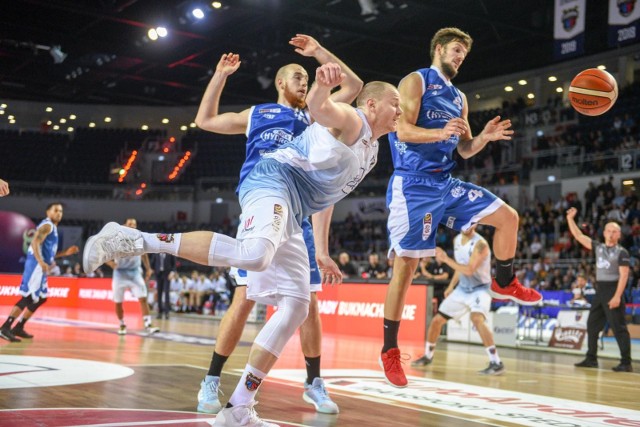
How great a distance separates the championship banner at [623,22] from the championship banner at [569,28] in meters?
0.67

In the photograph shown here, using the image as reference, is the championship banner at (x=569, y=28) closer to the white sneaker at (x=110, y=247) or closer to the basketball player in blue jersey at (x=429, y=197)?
the basketball player in blue jersey at (x=429, y=197)

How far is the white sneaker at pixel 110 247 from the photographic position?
362 centimetres

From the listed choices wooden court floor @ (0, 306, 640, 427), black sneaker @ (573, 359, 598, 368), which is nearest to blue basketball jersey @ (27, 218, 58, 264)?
wooden court floor @ (0, 306, 640, 427)

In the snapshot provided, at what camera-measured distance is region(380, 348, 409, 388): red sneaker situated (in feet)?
16.1

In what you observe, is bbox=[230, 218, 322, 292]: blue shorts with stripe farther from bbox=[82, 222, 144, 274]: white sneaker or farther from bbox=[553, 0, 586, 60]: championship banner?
bbox=[553, 0, 586, 60]: championship banner

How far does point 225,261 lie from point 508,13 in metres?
20.5

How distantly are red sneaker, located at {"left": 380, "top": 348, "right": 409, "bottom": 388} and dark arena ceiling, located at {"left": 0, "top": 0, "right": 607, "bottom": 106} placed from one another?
16.2 meters

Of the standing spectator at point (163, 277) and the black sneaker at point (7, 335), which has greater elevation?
the standing spectator at point (163, 277)

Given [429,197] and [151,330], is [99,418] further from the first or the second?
[151,330]

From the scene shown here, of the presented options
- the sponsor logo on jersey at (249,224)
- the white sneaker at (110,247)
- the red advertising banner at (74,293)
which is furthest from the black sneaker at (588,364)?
the red advertising banner at (74,293)

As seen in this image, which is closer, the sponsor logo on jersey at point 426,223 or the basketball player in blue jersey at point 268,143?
the basketball player in blue jersey at point 268,143

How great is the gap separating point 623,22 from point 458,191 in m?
12.3

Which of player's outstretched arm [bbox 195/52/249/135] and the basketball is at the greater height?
the basketball

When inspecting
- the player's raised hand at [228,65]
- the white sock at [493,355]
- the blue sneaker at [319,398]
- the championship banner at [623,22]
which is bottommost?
the blue sneaker at [319,398]
